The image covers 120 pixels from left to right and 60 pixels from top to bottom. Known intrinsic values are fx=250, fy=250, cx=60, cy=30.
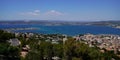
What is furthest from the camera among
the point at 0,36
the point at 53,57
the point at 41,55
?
the point at 0,36

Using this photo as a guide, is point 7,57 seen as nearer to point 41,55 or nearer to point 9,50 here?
point 9,50

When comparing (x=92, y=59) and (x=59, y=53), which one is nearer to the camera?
(x=92, y=59)

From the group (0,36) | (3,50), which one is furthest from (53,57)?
(0,36)

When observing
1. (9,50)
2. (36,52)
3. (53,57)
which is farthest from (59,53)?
(9,50)

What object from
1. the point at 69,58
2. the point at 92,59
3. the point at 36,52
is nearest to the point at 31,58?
the point at 36,52

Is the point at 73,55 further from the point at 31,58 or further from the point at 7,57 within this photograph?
the point at 7,57

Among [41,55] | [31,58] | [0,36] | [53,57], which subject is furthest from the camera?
[0,36]

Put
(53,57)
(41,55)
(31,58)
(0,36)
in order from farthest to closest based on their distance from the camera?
(0,36) → (53,57) → (41,55) → (31,58)

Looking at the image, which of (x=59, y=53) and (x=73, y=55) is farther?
(x=59, y=53)
